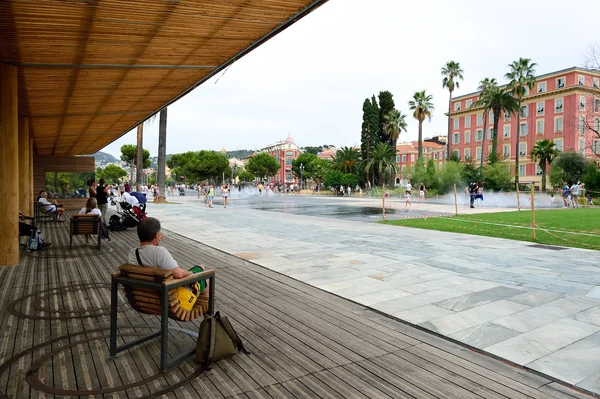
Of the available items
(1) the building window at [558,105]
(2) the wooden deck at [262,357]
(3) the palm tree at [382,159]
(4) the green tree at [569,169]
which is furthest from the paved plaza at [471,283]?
(1) the building window at [558,105]

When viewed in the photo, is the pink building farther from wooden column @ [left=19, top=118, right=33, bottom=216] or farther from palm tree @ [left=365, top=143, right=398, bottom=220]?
wooden column @ [left=19, top=118, right=33, bottom=216]

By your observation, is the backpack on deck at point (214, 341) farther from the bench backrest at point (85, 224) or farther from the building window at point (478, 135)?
the building window at point (478, 135)

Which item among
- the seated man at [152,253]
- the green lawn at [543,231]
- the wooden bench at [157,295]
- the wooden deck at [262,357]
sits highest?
the seated man at [152,253]

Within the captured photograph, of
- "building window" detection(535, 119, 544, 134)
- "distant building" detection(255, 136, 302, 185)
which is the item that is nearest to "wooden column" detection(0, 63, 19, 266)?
"building window" detection(535, 119, 544, 134)

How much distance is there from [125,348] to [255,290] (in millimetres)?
2308

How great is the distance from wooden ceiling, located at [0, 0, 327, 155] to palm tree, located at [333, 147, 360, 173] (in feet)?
175

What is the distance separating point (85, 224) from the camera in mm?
8820

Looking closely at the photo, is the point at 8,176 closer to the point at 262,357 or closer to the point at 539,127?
the point at 262,357

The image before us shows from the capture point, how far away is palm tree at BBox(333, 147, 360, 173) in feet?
203

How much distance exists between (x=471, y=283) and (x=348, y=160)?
57.0m

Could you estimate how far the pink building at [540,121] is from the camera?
55156 millimetres

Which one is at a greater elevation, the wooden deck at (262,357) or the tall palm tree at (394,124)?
the tall palm tree at (394,124)

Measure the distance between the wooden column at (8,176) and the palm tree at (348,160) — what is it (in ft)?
184

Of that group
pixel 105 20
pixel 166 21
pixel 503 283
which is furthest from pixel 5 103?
pixel 503 283
